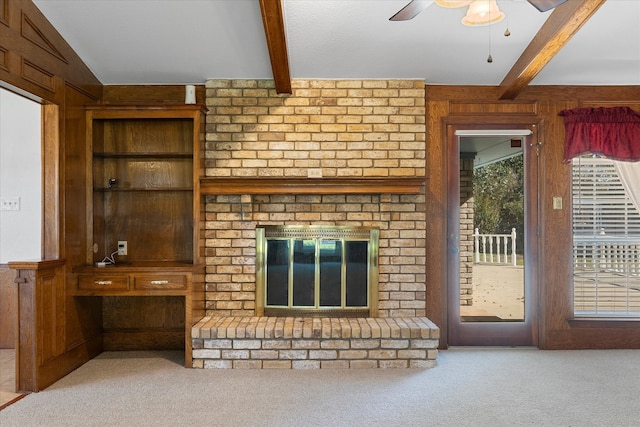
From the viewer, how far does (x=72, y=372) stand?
337cm

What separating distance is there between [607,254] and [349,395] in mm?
2762

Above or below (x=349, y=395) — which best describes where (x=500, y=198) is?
above

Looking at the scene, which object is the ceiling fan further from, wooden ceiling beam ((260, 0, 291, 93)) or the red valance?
the red valance

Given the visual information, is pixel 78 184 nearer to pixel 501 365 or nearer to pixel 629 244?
pixel 501 365

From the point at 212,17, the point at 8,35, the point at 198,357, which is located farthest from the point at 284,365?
the point at 8,35

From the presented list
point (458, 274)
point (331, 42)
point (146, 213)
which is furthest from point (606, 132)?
point (146, 213)

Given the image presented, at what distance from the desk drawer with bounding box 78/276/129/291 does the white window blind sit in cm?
385

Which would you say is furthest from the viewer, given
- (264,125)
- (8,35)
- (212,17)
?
(264,125)

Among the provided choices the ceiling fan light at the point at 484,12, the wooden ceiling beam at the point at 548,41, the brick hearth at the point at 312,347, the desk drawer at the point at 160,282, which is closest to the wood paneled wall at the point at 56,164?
the desk drawer at the point at 160,282

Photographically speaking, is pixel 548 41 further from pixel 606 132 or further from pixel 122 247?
pixel 122 247

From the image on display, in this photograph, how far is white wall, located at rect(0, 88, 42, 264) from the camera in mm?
3951

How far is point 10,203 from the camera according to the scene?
13.0 feet

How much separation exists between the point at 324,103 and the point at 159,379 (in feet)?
8.38

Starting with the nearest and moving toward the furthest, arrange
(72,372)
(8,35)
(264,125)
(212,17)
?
(8,35) < (212,17) < (72,372) < (264,125)
